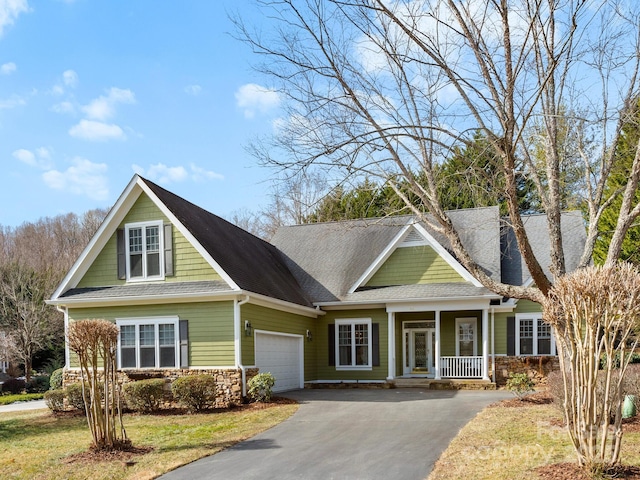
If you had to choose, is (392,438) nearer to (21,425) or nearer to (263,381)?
(263,381)

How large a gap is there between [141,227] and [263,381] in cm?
568

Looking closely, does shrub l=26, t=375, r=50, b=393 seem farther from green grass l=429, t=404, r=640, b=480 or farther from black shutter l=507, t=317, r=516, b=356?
green grass l=429, t=404, r=640, b=480

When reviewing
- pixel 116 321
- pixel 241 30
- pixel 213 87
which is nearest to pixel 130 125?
pixel 213 87

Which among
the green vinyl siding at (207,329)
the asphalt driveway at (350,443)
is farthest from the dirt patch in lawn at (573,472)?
the green vinyl siding at (207,329)

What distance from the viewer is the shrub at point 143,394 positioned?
1484 centimetres

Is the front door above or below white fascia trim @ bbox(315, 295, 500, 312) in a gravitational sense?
below

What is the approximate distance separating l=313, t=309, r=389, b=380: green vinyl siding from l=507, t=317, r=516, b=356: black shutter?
12.7 feet

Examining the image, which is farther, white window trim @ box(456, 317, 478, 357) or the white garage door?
white window trim @ box(456, 317, 478, 357)

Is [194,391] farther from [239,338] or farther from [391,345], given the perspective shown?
[391,345]

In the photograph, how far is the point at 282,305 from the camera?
59.1ft

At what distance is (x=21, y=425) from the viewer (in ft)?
46.4

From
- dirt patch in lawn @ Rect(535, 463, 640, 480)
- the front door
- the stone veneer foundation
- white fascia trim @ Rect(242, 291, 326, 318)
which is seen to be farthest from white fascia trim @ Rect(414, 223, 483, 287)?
dirt patch in lawn @ Rect(535, 463, 640, 480)

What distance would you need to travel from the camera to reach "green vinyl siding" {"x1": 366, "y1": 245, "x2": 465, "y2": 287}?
19.3 metres

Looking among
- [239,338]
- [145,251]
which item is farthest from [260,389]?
[145,251]
